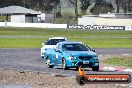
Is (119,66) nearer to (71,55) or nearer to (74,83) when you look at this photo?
(71,55)

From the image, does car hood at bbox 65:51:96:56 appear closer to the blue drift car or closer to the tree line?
the blue drift car

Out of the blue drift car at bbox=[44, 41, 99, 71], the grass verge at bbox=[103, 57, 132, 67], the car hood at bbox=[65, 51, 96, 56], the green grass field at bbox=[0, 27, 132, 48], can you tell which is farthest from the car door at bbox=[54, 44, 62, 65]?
the green grass field at bbox=[0, 27, 132, 48]

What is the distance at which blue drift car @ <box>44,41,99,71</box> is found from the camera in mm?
24438

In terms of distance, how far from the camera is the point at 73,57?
24.5 metres

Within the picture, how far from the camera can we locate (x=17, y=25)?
4277 inches

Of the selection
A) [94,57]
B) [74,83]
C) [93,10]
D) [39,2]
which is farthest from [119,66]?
[39,2]

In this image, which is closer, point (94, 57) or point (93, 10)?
point (94, 57)

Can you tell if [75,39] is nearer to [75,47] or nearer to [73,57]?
[75,47]

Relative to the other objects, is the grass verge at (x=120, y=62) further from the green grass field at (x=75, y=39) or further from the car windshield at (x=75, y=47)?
the green grass field at (x=75, y=39)

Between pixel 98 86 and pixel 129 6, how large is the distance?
176846 millimetres

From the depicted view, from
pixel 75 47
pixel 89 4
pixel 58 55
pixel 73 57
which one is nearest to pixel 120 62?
pixel 75 47

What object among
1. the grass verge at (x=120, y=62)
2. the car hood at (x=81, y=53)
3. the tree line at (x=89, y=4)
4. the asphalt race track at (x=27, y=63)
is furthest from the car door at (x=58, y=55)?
the tree line at (x=89, y=4)

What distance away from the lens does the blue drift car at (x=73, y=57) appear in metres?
24.4

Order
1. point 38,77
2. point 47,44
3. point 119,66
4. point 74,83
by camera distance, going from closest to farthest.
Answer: point 74,83 → point 38,77 → point 119,66 → point 47,44
